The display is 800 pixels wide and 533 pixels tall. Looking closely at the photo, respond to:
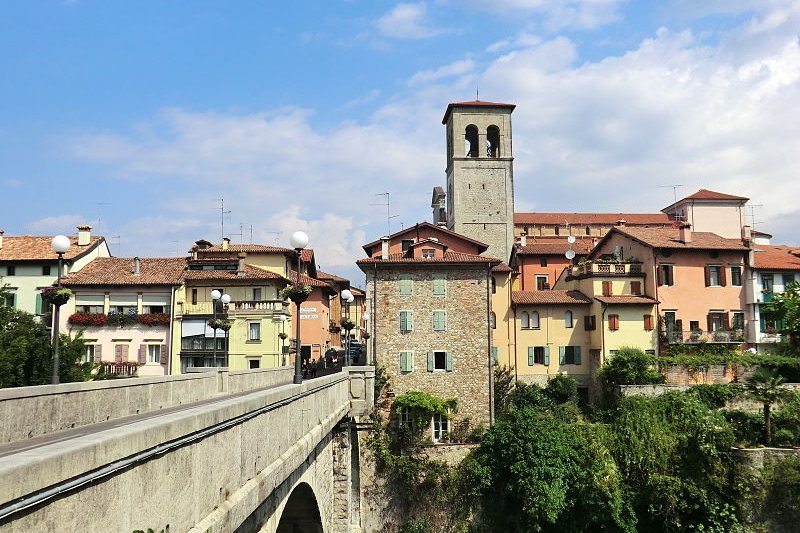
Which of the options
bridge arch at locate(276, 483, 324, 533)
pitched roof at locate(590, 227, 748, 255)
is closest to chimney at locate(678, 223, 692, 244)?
pitched roof at locate(590, 227, 748, 255)

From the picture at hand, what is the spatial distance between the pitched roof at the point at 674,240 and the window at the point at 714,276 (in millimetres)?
1486

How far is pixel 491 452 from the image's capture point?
120 feet

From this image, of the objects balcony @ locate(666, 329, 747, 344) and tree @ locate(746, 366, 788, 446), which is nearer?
tree @ locate(746, 366, 788, 446)

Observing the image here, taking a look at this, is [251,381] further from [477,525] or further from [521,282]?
[521,282]

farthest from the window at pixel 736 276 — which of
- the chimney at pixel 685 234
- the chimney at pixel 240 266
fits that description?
the chimney at pixel 240 266

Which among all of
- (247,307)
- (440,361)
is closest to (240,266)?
(247,307)

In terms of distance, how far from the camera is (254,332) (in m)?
43.7

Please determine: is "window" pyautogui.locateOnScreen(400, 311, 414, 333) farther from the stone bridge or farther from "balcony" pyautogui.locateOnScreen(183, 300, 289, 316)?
the stone bridge

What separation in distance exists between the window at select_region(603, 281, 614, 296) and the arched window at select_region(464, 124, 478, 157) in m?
24.2

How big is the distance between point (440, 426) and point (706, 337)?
19938 mm

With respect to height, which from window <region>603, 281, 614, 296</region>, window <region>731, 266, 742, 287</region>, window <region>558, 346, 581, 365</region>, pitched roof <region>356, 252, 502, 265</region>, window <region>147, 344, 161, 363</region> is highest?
pitched roof <region>356, 252, 502, 265</region>

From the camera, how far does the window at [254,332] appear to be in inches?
1719

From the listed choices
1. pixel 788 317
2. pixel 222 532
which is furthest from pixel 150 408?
pixel 788 317

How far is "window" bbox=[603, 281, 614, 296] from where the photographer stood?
45.7m
